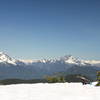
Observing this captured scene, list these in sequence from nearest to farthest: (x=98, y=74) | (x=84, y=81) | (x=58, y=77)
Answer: (x=84, y=81), (x=98, y=74), (x=58, y=77)

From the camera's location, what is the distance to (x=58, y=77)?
56219 millimetres
